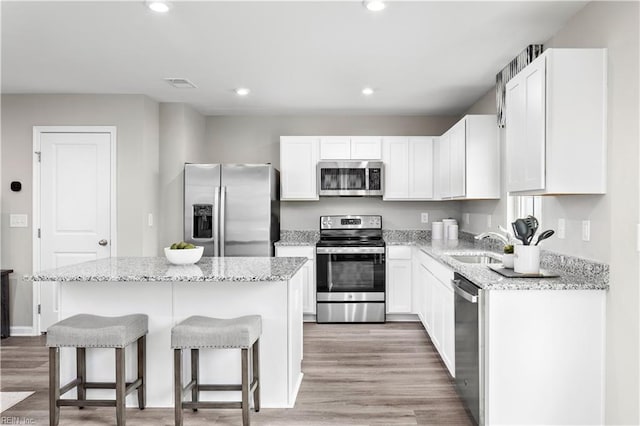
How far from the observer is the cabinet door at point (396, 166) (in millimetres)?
5344

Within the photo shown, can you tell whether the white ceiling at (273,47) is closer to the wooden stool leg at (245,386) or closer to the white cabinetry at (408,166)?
the white cabinetry at (408,166)

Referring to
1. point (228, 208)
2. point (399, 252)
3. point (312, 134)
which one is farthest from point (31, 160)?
point (399, 252)

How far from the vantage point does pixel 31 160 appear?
462 cm

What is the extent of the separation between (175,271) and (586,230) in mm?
2499

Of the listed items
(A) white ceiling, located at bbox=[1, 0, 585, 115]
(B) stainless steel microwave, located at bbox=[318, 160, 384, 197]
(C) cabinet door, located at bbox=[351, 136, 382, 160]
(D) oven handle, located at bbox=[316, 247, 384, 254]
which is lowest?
(D) oven handle, located at bbox=[316, 247, 384, 254]

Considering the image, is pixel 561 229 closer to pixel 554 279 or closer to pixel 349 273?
pixel 554 279

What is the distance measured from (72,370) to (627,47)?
3721 mm

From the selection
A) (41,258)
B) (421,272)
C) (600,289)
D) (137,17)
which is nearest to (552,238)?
(600,289)

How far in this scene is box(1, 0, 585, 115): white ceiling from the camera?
267 cm

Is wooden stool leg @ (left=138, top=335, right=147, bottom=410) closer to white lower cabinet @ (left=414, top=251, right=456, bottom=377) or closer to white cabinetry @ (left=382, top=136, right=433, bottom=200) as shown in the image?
white lower cabinet @ (left=414, top=251, right=456, bottom=377)

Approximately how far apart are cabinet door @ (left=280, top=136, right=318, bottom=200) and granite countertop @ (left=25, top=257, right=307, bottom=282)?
81.8 inches

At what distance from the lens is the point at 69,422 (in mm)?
2703

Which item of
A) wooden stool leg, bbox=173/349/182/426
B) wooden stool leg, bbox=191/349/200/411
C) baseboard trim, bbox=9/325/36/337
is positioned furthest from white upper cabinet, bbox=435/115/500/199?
baseboard trim, bbox=9/325/36/337

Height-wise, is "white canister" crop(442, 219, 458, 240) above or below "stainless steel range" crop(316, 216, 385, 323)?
above
